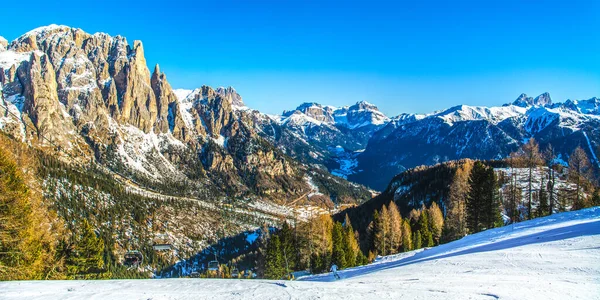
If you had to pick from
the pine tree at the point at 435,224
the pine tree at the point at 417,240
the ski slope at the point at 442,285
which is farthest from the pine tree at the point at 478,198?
the ski slope at the point at 442,285

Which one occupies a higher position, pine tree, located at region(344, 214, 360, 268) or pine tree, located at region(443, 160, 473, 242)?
pine tree, located at region(443, 160, 473, 242)

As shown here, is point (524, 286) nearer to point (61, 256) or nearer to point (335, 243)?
point (61, 256)

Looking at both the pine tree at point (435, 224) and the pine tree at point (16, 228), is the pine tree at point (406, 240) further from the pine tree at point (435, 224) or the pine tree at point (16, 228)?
the pine tree at point (16, 228)

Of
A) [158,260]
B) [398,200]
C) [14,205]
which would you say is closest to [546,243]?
[14,205]

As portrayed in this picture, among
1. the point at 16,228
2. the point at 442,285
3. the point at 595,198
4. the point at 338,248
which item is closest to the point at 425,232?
the point at 338,248

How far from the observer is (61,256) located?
3941cm

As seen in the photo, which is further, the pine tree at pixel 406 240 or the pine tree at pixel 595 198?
the pine tree at pixel 406 240

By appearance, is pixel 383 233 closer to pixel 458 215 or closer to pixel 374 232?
pixel 374 232

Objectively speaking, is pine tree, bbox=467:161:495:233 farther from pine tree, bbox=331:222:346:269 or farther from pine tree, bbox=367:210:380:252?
pine tree, bbox=331:222:346:269

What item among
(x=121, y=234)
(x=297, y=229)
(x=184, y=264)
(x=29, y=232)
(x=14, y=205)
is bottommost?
(x=184, y=264)

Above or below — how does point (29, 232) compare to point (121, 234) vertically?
above

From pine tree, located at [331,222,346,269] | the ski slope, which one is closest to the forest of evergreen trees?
pine tree, located at [331,222,346,269]

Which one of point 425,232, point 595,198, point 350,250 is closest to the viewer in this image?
point 595,198

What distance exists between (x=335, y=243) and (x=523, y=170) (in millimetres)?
85738
